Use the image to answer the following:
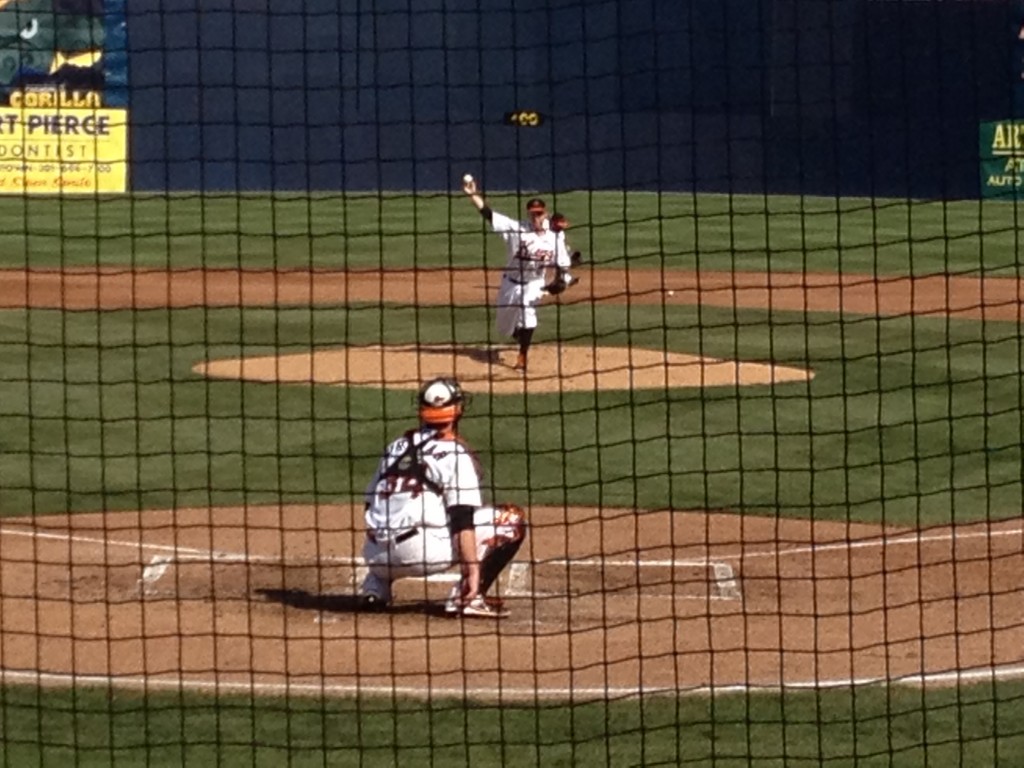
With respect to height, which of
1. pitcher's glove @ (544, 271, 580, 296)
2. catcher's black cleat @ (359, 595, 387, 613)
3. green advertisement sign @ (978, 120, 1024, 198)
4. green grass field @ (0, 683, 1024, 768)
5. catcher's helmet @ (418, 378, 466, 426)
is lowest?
green grass field @ (0, 683, 1024, 768)

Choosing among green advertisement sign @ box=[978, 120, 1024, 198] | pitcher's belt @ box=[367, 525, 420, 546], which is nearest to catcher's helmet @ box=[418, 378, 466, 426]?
pitcher's belt @ box=[367, 525, 420, 546]

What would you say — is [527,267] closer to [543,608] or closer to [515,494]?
[515,494]

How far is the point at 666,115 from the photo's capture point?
103ft

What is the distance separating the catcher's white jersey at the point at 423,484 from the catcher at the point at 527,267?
24.2 feet

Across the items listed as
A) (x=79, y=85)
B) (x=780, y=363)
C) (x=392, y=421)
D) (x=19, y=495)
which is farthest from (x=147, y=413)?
(x=79, y=85)

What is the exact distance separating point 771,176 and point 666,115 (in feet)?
6.32

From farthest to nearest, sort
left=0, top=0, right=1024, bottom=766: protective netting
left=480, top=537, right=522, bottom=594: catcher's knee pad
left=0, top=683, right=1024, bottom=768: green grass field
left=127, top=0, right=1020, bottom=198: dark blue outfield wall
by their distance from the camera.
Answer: left=127, top=0, right=1020, bottom=198: dark blue outfield wall < left=480, top=537, right=522, bottom=594: catcher's knee pad < left=0, top=0, right=1024, bottom=766: protective netting < left=0, top=683, right=1024, bottom=768: green grass field

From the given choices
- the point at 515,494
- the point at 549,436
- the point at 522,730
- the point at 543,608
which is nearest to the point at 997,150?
the point at 549,436

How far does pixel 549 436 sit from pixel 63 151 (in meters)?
18.0

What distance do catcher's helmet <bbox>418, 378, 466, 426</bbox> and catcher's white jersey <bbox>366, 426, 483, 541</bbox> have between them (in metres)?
A: 0.07

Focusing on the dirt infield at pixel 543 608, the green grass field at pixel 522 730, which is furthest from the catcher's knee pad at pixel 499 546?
the green grass field at pixel 522 730

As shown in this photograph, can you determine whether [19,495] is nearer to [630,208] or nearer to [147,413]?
[147,413]

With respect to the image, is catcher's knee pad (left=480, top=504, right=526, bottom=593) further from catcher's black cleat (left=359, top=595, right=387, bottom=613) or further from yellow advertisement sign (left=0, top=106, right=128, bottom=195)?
yellow advertisement sign (left=0, top=106, right=128, bottom=195)

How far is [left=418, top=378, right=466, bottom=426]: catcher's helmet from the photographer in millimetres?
9500
